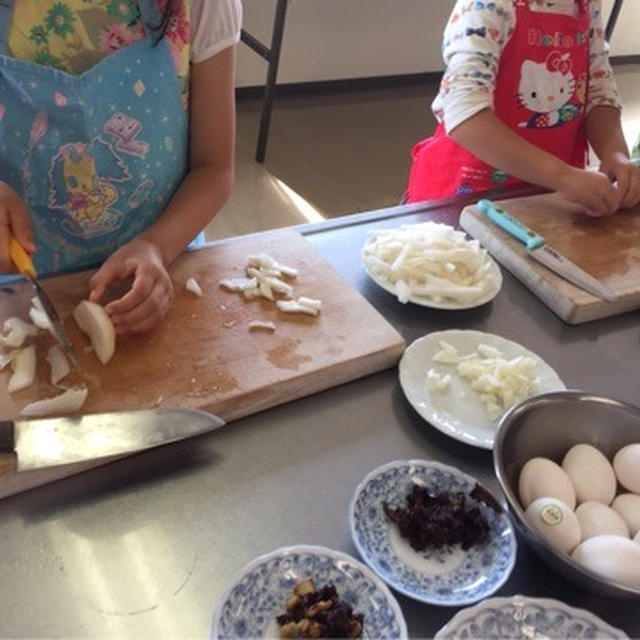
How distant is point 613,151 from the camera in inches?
60.0

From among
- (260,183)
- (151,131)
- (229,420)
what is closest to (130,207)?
(151,131)

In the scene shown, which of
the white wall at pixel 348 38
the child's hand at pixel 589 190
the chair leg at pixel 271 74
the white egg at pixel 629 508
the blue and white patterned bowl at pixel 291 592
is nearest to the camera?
the blue and white patterned bowl at pixel 291 592

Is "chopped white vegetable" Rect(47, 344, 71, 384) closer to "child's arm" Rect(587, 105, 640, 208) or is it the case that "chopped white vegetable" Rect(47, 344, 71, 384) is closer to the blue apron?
the blue apron

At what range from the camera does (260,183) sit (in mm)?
3127

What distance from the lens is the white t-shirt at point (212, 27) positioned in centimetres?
108

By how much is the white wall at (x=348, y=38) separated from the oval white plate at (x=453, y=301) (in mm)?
2755

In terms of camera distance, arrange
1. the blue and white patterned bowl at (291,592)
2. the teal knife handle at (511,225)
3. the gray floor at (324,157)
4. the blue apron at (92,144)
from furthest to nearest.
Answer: the gray floor at (324,157) < the teal knife handle at (511,225) < the blue apron at (92,144) < the blue and white patterned bowl at (291,592)

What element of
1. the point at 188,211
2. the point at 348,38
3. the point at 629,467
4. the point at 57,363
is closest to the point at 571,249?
the point at 629,467

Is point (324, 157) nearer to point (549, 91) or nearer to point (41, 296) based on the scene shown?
point (549, 91)

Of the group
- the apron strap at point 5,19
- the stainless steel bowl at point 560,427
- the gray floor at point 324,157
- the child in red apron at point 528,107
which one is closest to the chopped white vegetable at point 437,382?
the stainless steel bowl at point 560,427

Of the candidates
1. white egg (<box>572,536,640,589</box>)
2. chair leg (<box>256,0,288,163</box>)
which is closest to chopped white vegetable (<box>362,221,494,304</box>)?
white egg (<box>572,536,640,589</box>)

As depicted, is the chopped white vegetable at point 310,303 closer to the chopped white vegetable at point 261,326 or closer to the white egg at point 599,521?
the chopped white vegetable at point 261,326

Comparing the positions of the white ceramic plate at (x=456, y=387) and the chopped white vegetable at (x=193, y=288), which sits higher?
the chopped white vegetable at (x=193, y=288)

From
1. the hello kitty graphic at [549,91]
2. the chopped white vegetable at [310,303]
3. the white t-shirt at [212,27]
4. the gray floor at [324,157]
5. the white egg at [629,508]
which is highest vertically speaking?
the white t-shirt at [212,27]
